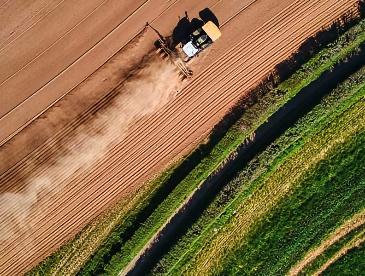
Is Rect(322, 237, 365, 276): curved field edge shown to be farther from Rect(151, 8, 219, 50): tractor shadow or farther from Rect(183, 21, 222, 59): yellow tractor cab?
Rect(151, 8, 219, 50): tractor shadow

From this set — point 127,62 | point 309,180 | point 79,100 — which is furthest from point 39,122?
point 309,180

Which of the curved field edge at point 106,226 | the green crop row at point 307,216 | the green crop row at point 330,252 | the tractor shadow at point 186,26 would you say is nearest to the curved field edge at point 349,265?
the green crop row at point 330,252

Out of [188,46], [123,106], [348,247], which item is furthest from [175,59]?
[348,247]

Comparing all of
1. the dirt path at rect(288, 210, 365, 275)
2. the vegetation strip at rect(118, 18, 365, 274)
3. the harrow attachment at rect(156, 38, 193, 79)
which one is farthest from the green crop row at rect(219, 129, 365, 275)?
the harrow attachment at rect(156, 38, 193, 79)

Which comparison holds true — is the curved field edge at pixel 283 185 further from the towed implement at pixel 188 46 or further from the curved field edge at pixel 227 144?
the towed implement at pixel 188 46

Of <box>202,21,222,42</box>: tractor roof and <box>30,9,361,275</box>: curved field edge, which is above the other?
<box>202,21,222,42</box>: tractor roof

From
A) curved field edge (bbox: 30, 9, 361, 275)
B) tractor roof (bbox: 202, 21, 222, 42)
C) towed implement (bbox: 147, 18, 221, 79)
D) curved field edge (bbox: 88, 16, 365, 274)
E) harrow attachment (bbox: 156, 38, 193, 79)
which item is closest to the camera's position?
tractor roof (bbox: 202, 21, 222, 42)

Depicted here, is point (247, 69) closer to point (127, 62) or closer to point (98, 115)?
point (127, 62)
